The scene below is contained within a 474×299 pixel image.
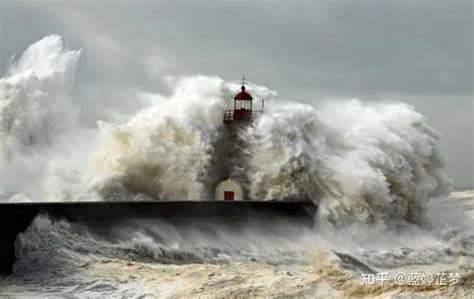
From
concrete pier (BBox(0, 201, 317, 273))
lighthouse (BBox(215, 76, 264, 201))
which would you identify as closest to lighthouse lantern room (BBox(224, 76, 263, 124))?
lighthouse (BBox(215, 76, 264, 201))

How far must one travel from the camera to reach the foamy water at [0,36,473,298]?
37.0 ft

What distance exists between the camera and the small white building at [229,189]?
Result: 17.2m

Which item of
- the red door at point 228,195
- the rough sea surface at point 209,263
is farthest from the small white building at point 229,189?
the rough sea surface at point 209,263

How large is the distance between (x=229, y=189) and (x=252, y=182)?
2.23 ft

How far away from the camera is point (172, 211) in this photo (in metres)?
12.6

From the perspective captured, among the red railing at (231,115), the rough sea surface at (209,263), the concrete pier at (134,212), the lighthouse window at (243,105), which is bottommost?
the rough sea surface at (209,263)

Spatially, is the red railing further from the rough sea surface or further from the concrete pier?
the rough sea surface

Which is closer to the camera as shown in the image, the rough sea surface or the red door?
the rough sea surface

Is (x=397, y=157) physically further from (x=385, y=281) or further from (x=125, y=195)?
(x=385, y=281)

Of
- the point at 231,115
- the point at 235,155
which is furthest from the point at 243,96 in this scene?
the point at 235,155

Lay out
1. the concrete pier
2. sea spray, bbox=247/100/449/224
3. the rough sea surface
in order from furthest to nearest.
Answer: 1. sea spray, bbox=247/100/449/224
2. the concrete pier
3. the rough sea surface

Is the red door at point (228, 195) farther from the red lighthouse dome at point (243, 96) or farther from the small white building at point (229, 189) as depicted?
the red lighthouse dome at point (243, 96)

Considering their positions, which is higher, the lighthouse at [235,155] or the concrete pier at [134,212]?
the lighthouse at [235,155]

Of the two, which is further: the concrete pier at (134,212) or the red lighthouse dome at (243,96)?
the red lighthouse dome at (243,96)
